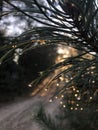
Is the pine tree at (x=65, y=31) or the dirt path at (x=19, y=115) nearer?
the pine tree at (x=65, y=31)

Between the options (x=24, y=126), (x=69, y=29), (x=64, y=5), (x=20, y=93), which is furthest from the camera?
(x=20, y=93)

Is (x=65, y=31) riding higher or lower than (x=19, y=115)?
higher

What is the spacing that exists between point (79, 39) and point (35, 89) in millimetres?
8594

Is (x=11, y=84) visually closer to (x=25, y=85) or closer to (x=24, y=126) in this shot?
(x=25, y=85)

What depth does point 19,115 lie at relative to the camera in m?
7.33

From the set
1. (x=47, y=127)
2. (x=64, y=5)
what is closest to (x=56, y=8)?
(x=64, y=5)

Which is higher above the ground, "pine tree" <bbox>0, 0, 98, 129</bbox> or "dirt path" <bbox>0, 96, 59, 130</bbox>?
"pine tree" <bbox>0, 0, 98, 129</bbox>

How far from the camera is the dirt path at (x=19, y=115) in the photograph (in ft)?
19.6

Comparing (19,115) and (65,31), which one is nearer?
(65,31)

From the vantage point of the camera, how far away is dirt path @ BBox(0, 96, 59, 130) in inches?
235

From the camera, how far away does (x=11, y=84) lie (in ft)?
31.0

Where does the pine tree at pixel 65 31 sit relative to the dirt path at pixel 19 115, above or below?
above

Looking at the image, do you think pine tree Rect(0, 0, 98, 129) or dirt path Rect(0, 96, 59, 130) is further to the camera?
dirt path Rect(0, 96, 59, 130)

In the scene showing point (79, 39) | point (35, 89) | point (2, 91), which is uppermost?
point (79, 39)
